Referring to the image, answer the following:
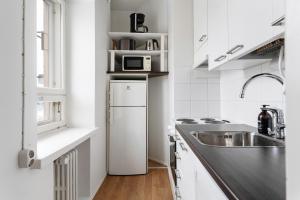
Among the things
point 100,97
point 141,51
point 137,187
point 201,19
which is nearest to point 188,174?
point 201,19

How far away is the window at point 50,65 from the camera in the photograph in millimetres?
2053

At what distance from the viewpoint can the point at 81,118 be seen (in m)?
2.51

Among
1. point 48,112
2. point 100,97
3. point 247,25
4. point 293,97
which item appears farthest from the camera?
point 100,97

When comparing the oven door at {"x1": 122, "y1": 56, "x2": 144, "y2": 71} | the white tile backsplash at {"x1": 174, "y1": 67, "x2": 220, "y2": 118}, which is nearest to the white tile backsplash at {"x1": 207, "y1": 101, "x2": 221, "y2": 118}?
the white tile backsplash at {"x1": 174, "y1": 67, "x2": 220, "y2": 118}

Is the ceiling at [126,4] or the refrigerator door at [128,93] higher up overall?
the ceiling at [126,4]

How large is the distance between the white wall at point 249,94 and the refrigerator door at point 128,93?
3.82 feet

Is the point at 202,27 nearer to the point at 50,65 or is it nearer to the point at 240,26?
the point at 240,26

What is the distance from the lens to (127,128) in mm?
3301

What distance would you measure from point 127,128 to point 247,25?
2484 millimetres

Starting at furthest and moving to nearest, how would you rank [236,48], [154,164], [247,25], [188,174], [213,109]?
[154,164], [213,109], [188,174], [236,48], [247,25]

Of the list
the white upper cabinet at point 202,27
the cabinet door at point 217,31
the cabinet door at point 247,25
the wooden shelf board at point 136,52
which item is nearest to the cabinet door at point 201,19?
the white upper cabinet at point 202,27

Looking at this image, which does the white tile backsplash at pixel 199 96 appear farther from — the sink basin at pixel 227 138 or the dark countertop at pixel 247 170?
the dark countertop at pixel 247 170

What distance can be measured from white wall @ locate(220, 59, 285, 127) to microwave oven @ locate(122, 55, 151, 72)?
120 cm

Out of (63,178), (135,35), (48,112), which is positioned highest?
(135,35)
